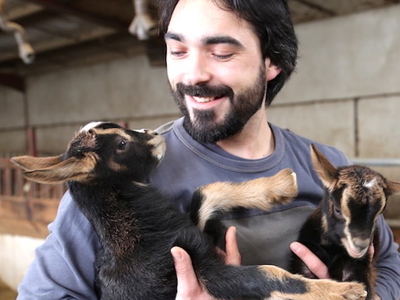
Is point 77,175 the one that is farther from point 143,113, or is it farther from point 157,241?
point 143,113

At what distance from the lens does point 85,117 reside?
13.4 metres

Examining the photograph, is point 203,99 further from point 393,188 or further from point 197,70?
point 393,188

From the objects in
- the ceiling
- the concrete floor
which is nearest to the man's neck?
the ceiling

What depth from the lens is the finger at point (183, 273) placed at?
1.36 m

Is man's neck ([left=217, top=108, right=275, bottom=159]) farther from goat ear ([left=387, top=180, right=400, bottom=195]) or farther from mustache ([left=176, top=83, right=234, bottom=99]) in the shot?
goat ear ([left=387, top=180, right=400, bottom=195])

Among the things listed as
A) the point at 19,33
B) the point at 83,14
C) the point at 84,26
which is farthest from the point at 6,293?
the point at 84,26

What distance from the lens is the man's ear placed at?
6.01ft

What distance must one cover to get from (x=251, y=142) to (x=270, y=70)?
12.9 inches

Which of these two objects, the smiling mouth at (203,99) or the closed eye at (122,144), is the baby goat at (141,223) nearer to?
the closed eye at (122,144)

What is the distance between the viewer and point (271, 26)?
1754mm

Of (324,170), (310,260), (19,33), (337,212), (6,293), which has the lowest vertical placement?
(6,293)

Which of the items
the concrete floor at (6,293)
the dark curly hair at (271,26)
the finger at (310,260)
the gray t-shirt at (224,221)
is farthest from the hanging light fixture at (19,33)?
the finger at (310,260)

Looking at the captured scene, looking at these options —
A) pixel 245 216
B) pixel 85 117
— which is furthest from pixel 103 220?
pixel 85 117

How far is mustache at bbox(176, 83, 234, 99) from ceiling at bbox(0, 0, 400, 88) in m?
4.41
